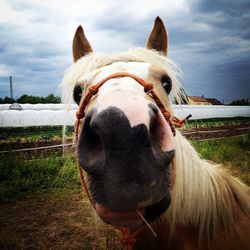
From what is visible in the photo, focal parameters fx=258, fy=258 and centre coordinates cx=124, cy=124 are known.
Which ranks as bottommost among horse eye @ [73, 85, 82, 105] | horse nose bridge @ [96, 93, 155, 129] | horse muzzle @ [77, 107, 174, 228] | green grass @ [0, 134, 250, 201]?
green grass @ [0, 134, 250, 201]

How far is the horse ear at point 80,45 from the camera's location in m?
2.71

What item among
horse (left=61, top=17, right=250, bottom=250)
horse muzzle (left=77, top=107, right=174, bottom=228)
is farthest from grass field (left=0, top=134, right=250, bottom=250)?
horse muzzle (left=77, top=107, right=174, bottom=228)

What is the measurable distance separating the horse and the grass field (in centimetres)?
104

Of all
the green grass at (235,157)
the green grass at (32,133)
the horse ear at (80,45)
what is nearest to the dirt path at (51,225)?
the horse ear at (80,45)

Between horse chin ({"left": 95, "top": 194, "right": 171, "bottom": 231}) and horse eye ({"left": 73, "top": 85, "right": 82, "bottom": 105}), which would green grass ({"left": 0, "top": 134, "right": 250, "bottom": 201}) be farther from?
horse chin ({"left": 95, "top": 194, "right": 171, "bottom": 231})

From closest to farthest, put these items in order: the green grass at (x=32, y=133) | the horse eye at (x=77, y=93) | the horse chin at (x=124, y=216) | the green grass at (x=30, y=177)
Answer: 1. the horse chin at (x=124, y=216)
2. the horse eye at (x=77, y=93)
3. the green grass at (x=30, y=177)
4. the green grass at (x=32, y=133)

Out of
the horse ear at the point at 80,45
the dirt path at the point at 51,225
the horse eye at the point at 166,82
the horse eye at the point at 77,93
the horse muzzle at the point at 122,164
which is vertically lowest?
the dirt path at the point at 51,225

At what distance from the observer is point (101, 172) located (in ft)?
4.17

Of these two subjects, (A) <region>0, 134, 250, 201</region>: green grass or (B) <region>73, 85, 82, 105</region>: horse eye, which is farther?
(A) <region>0, 134, 250, 201</region>: green grass

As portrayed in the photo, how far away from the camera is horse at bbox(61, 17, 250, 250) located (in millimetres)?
1258

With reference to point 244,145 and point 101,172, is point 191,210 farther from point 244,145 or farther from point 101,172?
point 244,145

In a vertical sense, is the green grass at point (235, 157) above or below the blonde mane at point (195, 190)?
below

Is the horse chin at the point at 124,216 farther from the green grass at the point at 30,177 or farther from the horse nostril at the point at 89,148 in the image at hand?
the green grass at the point at 30,177

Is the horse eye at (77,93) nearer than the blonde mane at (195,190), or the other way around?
the blonde mane at (195,190)
